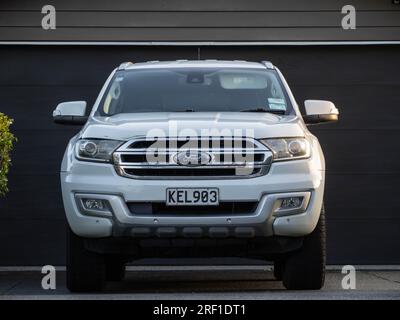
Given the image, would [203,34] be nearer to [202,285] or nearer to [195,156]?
[202,285]

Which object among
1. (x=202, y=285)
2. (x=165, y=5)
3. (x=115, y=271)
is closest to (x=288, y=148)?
(x=202, y=285)

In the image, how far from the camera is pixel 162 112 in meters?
8.72

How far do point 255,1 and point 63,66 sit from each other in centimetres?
231

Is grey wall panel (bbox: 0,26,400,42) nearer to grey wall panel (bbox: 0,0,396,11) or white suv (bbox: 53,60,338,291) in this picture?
grey wall panel (bbox: 0,0,396,11)

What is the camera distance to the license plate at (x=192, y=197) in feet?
25.6

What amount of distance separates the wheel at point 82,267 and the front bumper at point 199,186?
0.61ft

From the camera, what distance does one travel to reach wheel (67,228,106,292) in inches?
324

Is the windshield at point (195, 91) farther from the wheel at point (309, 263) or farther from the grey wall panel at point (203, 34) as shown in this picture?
the grey wall panel at point (203, 34)

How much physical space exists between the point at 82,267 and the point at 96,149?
917mm

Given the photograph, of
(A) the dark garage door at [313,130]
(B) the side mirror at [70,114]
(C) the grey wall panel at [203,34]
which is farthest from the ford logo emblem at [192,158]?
(C) the grey wall panel at [203,34]

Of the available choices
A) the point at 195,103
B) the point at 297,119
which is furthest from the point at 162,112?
the point at 297,119

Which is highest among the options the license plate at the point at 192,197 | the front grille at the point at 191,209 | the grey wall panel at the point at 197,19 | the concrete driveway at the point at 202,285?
the grey wall panel at the point at 197,19

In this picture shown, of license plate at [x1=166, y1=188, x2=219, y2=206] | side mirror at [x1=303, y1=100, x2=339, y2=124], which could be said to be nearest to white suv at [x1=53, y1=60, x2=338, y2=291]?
license plate at [x1=166, y1=188, x2=219, y2=206]

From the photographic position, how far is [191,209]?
25.7 feet
